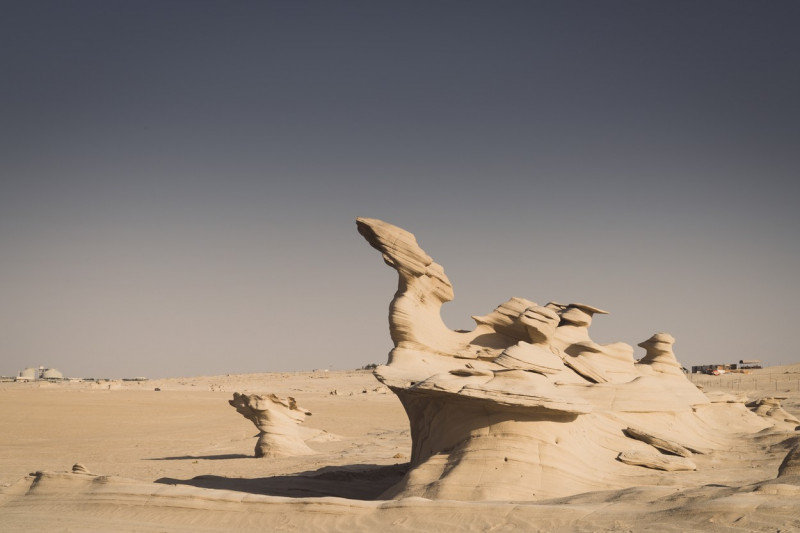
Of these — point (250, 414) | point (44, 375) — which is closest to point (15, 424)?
point (250, 414)

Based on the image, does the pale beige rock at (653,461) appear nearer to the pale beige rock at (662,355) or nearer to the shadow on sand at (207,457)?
the pale beige rock at (662,355)

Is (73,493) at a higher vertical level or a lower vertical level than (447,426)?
lower

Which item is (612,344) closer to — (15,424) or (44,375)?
(15,424)

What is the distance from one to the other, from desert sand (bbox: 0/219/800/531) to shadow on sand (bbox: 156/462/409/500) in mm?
57

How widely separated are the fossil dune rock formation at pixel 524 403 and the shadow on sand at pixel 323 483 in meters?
1.65

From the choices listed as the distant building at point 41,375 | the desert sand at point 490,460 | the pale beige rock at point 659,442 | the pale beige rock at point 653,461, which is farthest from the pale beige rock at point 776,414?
the distant building at point 41,375

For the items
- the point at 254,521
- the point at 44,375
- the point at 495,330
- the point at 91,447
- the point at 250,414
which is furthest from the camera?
the point at 44,375

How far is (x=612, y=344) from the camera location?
53.0 ft

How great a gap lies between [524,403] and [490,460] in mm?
1079

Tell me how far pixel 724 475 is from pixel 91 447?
21394 mm

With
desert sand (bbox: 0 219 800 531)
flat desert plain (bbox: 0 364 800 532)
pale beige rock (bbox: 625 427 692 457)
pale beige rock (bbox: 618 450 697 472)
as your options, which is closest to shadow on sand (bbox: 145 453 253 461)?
flat desert plain (bbox: 0 364 800 532)

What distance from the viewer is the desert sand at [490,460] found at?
28.5 feet

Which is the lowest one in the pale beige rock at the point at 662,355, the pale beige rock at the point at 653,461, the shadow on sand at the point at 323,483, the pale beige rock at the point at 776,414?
the shadow on sand at the point at 323,483

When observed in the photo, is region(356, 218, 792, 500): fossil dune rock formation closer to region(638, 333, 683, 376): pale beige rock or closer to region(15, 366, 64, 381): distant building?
region(638, 333, 683, 376): pale beige rock
